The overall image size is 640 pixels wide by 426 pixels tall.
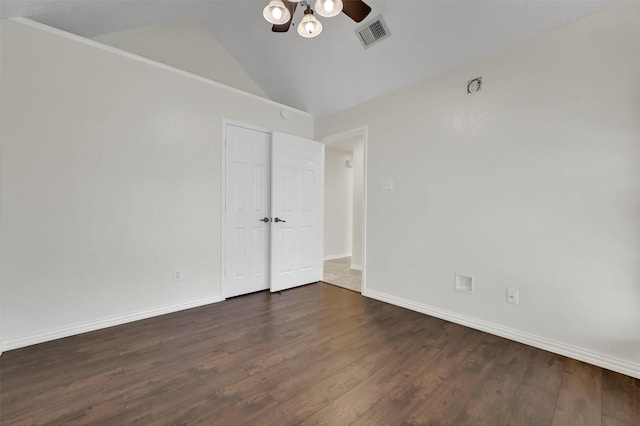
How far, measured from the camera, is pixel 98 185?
243 cm

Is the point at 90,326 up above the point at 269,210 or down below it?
below

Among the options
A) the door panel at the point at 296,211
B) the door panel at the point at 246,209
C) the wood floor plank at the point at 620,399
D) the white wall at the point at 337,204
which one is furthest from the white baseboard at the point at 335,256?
the wood floor plank at the point at 620,399

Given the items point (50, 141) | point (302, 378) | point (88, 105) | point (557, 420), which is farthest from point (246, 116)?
point (557, 420)

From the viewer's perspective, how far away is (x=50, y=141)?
2.22 metres

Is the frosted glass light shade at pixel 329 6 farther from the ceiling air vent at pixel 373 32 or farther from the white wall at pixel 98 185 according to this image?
the white wall at pixel 98 185

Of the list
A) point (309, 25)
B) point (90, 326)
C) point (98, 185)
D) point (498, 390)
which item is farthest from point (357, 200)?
point (90, 326)

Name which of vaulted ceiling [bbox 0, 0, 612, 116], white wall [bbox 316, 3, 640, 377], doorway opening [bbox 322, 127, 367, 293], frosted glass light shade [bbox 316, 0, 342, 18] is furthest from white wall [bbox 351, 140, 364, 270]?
frosted glass light shade [bbox 316, 0, 342, 18]

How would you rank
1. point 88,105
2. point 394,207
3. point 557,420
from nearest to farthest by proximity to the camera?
point 557,420 → point 88,105 → point 394,207

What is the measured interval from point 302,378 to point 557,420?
142 cm

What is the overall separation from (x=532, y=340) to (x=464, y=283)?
651 mm

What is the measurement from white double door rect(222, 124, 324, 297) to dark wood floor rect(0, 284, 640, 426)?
0.99 metres

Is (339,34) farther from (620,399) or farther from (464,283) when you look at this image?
(620,399)

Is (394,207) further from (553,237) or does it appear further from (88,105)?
(88,105)

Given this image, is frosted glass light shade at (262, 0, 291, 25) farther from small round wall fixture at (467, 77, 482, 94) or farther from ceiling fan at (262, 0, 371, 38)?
small round wall fixture at (467, 77, 482, 94)
